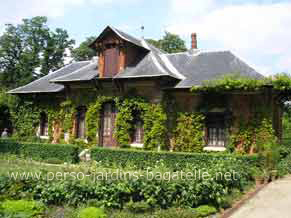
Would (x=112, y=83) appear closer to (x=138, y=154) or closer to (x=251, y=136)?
(x=138, y=154)

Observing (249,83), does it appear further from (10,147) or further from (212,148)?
(10,147)

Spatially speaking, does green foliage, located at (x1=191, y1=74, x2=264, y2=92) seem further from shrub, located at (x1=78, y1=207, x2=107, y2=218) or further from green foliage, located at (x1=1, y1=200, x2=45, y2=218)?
green foliage, located at (x1=1, y1=200, x2=45, y2=218)

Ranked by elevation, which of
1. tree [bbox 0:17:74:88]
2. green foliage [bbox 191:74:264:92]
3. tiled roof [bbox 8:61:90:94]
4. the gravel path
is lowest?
the gravel path

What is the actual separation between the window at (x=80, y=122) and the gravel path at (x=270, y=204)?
37.1 feet

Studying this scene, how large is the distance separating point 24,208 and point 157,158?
7.10 metres

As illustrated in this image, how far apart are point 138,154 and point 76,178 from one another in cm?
605

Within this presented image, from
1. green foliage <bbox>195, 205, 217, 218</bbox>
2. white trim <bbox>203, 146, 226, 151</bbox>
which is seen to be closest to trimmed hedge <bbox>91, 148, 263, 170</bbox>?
white trim <bbox>203, 146, 226, 151</bbox>

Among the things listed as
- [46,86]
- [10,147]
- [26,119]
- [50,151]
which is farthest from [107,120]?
[26,119]

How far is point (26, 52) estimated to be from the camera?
1652 inches

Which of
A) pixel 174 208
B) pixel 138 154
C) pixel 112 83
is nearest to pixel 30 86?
pixel 112 83

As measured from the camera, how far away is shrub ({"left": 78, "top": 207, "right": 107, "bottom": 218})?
654cm

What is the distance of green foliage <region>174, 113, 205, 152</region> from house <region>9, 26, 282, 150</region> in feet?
1.01

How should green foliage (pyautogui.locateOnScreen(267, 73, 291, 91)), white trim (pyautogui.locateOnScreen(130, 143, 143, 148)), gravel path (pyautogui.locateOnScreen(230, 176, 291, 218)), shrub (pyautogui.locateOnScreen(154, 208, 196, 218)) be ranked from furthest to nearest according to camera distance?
white trim (pyautogui.locateOnScreen(130, 143, 143, 148)), green foliage (pyautogui.locateOnScreen(267, 73, 291, 91)), gravel path (pyautogui.locateOnScreen(230, 176, 291, 218)), shrub (pyautogui.locateOnScreen(154, 208, 196, 218))

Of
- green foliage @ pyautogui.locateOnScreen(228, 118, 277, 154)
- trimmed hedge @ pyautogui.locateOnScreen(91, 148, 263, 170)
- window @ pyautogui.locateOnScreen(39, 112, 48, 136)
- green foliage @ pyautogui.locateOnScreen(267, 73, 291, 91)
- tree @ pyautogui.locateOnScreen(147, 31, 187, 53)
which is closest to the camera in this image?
trimmed hedge @ pyautogui.locateOnScreen(91, 148, 263, 170)
